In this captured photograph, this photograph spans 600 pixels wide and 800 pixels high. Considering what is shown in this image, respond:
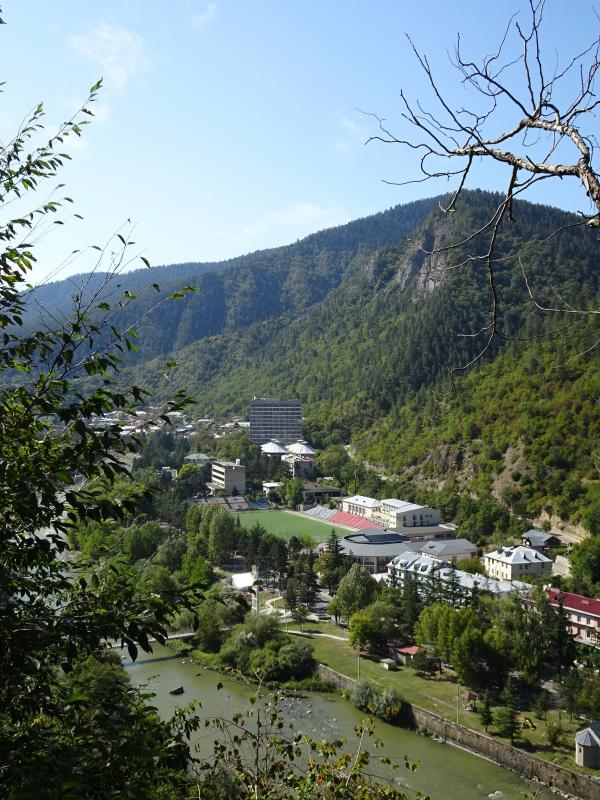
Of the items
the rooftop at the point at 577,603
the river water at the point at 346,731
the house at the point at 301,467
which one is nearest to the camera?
the river water at the point at 346,731

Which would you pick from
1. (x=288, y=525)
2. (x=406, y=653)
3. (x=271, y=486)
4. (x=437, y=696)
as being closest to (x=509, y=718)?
(x=437, y=696)

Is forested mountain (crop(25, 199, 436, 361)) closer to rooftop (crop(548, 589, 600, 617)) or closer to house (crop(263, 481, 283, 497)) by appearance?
house (crop(263, 481, 283, 497))

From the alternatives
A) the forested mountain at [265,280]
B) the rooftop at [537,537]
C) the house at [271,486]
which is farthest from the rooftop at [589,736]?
the forested mountain at [265,280]

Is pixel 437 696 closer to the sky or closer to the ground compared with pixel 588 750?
closer to the ground

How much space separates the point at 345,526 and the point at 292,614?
458 inches

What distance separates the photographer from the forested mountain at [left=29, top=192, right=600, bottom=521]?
24.6 m

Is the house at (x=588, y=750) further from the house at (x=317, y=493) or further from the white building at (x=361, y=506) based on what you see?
the house at (x=317, y=493)

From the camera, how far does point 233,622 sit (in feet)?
53.5

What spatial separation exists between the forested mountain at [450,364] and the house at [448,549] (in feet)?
14.0

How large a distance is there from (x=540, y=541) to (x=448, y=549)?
10.0ft

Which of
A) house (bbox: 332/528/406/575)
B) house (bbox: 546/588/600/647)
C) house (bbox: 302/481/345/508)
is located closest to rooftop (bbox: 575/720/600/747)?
house (bbox: 546/588/600/647)

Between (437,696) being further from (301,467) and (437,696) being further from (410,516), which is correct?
(301,467)

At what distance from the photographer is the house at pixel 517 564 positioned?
18312mm

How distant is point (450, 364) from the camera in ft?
132
